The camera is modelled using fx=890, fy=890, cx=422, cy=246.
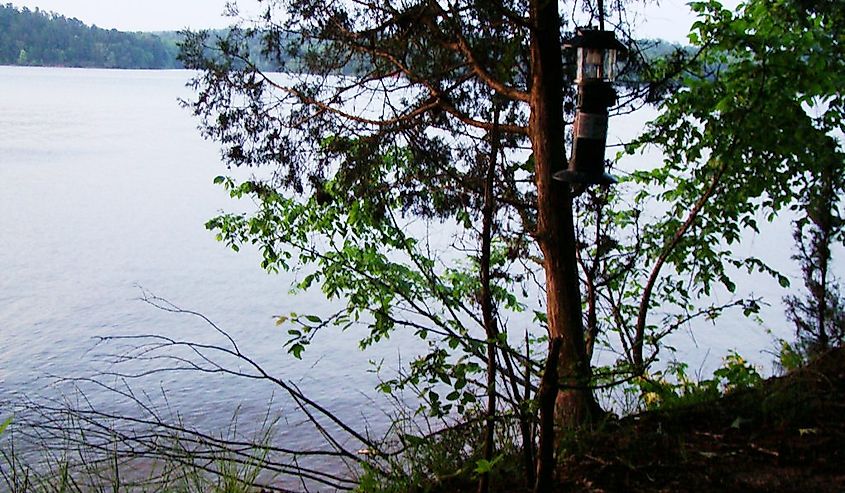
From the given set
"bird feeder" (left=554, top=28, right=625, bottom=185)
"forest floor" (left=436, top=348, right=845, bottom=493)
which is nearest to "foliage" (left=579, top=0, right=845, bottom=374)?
"forest floor" (left=436, top=348, right=845, bottom=493)

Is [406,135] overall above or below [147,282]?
above

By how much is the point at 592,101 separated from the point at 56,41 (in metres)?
Answer: 13.1

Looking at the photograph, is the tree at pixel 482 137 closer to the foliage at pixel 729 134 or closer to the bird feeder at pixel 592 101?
the foliage at pixel 729 134

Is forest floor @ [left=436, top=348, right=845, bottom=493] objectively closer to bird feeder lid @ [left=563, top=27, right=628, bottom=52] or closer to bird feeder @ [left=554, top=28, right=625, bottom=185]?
bird feeder @ [left=554, top=28, right=625, bottom=185]

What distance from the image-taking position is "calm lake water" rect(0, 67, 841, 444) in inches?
270

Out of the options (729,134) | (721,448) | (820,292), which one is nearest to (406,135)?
(729,134)

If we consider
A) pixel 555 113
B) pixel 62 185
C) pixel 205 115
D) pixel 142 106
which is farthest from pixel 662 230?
pixel 142 106

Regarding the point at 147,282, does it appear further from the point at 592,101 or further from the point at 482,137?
the point at 592,101

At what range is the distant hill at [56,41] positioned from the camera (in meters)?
14.1

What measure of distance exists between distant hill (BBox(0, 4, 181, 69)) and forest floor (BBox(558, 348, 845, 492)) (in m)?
12.4

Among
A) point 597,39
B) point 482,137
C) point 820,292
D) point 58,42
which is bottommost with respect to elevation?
point 820,292

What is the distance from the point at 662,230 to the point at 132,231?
23.6 ft

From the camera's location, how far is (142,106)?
66.4 ft

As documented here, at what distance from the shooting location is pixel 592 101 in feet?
10.8
